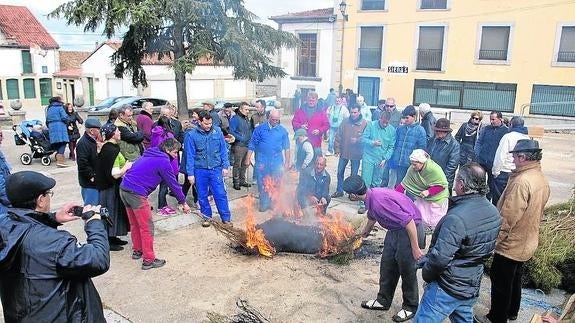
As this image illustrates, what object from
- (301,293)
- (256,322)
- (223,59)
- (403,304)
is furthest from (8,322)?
(223,59)

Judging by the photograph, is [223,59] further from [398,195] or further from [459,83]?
[398,195]

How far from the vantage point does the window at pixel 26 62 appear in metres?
36.2

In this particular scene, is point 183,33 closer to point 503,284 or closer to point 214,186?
point 214,186

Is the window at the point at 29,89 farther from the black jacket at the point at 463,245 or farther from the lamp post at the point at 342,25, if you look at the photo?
the black jacket at the point at 463,245

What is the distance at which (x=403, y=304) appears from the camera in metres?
4.42

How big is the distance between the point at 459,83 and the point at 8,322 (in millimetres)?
26170

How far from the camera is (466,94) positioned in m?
25.3

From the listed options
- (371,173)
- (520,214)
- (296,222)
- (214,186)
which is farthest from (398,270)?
(371,173)

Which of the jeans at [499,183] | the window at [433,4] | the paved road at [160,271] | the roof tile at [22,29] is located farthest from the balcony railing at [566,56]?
the roof tile at [22,29]

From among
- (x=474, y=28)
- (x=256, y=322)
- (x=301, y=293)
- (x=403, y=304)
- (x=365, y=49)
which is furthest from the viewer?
(x=365, y=49)

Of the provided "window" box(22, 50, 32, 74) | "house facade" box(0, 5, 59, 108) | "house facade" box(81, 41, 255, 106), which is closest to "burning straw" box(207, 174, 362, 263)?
"house facade" box(81, 41, 255, 106)

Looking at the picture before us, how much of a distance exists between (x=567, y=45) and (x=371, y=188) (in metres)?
23.3

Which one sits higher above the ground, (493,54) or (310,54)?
(310,54)

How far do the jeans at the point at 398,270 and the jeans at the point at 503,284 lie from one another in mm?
710
